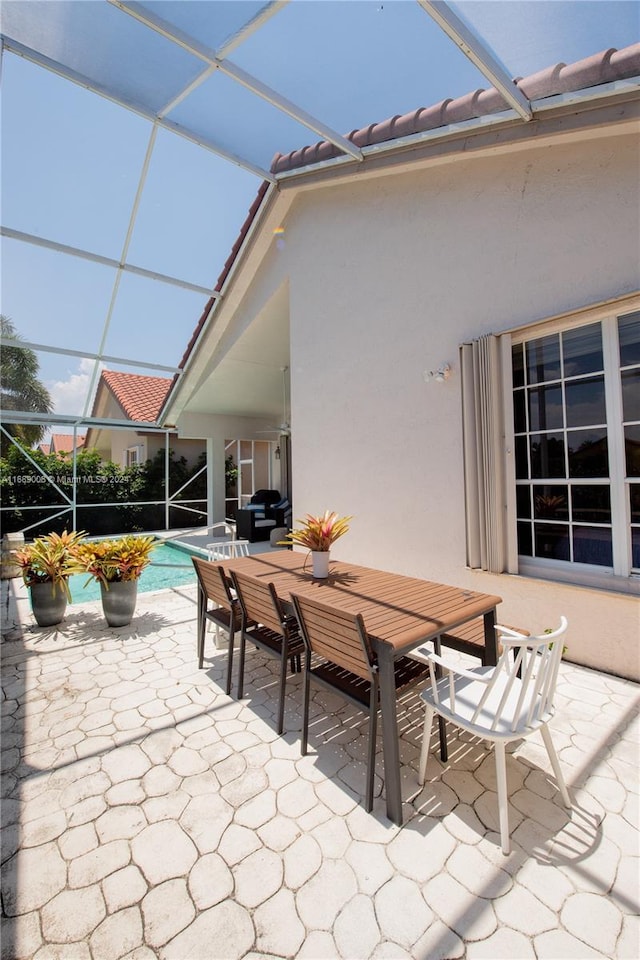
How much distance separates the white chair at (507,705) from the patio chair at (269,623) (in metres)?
1.09

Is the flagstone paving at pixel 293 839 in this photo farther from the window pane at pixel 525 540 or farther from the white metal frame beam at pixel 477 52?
the white metal frame beam at pixel 477 52

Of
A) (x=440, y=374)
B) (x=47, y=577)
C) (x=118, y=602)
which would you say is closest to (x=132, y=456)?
(x=47, y=577)

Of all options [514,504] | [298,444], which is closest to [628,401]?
[514,504]

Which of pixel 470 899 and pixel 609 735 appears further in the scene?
pixel 609 735

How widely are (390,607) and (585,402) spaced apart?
271cm

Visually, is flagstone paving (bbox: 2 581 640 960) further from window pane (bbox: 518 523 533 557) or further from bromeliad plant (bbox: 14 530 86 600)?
bromeliad plant (bbox: 14 530 86 600)

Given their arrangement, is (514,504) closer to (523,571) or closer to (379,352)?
(523,571)

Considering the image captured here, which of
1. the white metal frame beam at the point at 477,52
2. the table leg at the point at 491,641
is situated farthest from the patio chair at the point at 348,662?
the white metal frame beam at the point at 477,52

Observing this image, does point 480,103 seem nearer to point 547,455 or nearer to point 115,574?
point 547,455

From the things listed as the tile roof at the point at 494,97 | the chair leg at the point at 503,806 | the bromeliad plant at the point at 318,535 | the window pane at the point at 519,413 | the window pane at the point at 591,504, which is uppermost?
the tile roof at the point at 494,97

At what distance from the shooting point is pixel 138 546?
543cm

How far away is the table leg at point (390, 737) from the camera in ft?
7.28

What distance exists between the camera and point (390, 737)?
223cm

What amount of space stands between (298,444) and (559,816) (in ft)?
18.2
